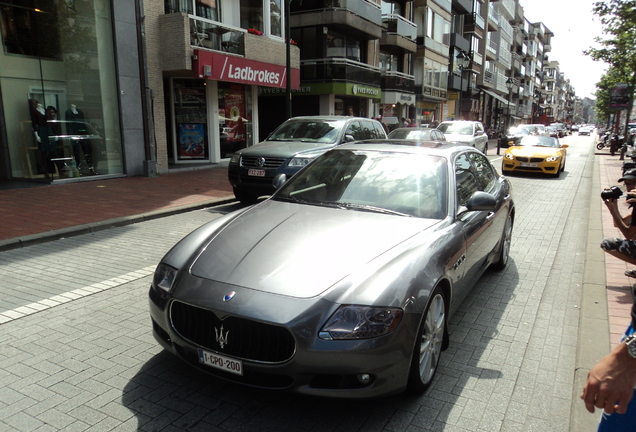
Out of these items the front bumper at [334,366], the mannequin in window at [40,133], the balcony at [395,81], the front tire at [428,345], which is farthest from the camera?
the balcony at [395,81]

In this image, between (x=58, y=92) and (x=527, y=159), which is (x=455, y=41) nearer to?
(x=527, y=159)

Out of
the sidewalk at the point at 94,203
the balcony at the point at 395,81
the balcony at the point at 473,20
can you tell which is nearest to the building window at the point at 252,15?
the sidewalk at the point at 94,203

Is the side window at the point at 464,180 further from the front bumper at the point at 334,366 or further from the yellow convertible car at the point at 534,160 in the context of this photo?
the yellow convertible car at the point at 534,160

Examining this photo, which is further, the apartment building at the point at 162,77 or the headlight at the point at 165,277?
the apartment building at the point at 162,77

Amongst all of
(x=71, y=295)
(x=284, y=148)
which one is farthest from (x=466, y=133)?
(x=71, y=295)

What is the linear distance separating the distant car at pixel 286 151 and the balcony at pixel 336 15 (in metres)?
15.0

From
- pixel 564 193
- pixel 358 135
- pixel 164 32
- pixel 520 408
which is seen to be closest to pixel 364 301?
pixel 520 408

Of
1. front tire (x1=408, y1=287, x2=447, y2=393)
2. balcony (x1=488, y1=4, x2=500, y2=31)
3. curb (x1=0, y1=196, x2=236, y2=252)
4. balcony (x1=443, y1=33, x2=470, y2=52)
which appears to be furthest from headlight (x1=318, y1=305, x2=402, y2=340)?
balcony (x1=488, y1=4, x2=500, y2=31)

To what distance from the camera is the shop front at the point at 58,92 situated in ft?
40.6

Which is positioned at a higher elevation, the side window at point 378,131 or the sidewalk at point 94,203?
the side window at point 378,131

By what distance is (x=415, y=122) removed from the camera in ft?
120

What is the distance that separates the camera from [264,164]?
9383 mm

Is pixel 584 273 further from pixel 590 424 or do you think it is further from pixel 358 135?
pixel 358 135

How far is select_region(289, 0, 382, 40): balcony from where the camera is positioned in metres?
24.4
